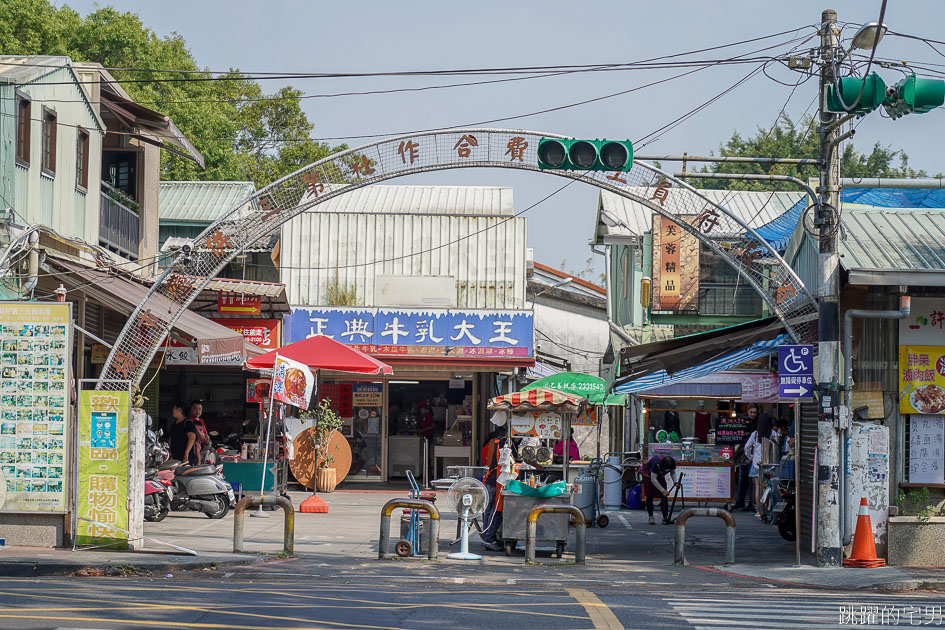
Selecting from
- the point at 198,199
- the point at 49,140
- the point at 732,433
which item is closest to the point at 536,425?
the point at 49,140

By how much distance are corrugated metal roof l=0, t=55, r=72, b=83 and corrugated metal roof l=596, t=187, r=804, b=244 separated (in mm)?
15657

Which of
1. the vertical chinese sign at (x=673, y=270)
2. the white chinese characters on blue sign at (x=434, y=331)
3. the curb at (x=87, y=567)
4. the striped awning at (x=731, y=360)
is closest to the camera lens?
the curb at (x=87, y=567)

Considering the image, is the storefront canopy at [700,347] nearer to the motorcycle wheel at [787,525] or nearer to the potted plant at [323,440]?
the motorcycle wheel at [787,525]

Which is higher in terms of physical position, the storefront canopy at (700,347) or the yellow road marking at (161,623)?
the storefront canopy at (700,347)

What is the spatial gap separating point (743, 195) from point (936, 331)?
59.7ft

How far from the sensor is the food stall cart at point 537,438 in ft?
48.9

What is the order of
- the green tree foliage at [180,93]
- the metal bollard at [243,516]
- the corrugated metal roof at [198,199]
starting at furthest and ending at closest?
the green tree foliage at [180,93]
the corrugated metal roof at [198,199]
the metal bollard at [243,516]

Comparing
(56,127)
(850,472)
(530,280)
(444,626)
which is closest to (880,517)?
(850,472)

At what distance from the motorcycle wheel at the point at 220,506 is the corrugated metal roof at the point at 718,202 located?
14.0m

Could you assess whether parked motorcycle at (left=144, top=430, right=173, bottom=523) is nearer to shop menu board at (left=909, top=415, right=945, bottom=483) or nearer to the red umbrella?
the red umbrella

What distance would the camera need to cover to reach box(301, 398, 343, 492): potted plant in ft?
76.0

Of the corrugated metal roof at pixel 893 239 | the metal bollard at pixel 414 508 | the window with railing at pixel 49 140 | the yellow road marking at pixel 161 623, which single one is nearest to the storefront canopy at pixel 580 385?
the corrugated metal roof at pixel 893 239

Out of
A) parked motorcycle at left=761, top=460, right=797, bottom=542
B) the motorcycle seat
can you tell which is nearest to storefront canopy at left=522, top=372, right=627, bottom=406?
parked motorcycle at left=761, top=460, right=797, bottom=542

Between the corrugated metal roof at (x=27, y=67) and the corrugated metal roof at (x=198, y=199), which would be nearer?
the corrugated metal roof at (x=27, y=67)
